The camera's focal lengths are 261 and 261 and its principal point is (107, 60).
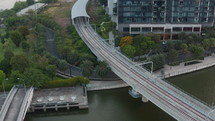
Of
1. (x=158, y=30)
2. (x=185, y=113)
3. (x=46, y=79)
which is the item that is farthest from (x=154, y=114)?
(x=158, y=30)

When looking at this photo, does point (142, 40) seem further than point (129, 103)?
Yes

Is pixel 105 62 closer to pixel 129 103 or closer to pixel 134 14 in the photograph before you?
pixel 129 103

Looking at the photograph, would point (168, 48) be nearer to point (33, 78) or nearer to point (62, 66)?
point (62, 66)

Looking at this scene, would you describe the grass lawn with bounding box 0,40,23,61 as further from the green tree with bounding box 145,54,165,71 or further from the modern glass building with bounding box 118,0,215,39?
the green tree with bounding box 145,54,165,71

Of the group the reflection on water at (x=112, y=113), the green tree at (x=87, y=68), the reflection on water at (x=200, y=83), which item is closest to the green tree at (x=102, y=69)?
the green tree at (x=87, y=68)

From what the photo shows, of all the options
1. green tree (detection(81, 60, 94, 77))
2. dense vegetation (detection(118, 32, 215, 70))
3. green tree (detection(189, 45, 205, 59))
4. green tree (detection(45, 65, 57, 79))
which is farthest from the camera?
green tree (detection(189, 45, 205, 59))

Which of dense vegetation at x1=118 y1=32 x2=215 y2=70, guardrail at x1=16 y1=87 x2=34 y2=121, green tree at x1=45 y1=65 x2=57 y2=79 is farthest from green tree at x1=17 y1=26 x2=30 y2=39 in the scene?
guardrail at x1=16 y1=87 x2=34 y2=121
